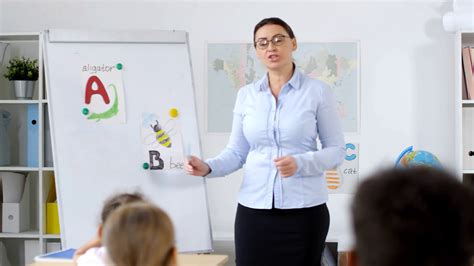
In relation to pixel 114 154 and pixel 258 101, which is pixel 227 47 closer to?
pixel 114 154

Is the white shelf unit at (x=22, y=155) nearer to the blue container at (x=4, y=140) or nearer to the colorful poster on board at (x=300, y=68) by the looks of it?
the blue container at (x=4, y=140)

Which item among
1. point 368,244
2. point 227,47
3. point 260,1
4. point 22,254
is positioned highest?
point 260,1

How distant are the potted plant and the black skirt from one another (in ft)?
7.12

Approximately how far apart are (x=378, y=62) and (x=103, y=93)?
1.60 m

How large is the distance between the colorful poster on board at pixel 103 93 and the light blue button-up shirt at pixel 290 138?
113cm

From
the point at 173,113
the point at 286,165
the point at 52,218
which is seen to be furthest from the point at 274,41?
the point at 52,218

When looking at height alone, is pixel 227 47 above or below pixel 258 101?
above

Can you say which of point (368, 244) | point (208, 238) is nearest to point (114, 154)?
point (208, 238)

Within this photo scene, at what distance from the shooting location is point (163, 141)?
3.60m

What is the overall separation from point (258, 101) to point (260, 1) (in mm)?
1786

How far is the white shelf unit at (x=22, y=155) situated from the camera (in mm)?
4199

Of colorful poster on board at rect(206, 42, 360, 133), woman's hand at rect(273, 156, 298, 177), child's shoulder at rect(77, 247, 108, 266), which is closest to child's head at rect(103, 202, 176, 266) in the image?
child's shoulder at rect(77, 247, 108, 266)

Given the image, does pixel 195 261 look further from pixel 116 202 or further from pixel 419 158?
pixel 419 158

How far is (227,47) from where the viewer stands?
14.0 ft
